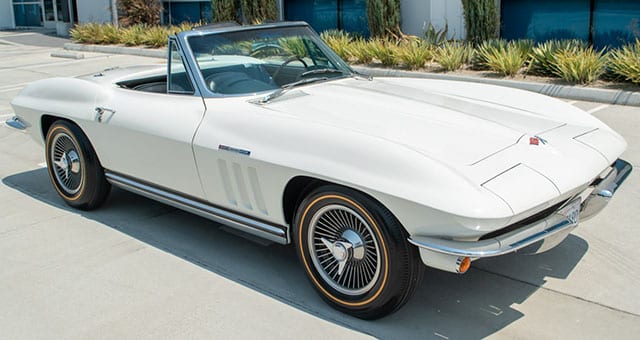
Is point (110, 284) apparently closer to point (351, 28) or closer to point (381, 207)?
point (381, 207)

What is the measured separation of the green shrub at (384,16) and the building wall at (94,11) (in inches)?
479

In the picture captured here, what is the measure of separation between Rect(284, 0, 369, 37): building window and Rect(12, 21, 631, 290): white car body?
37.7 ft

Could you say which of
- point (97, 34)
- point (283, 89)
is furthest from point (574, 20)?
point (97, 34)

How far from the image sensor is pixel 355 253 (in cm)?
341

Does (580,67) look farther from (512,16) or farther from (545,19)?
(512,16)

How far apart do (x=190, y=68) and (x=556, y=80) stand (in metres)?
7.10

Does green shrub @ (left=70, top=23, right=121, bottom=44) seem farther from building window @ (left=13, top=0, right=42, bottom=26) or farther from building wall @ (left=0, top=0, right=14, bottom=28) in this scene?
building wall @ (left=0, top=0, right=14, bottom=28)

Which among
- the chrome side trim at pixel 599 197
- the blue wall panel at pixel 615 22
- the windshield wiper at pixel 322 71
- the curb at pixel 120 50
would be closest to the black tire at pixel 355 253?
the chrome side trim at pixel 599 197

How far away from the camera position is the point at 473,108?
4184 millimetres

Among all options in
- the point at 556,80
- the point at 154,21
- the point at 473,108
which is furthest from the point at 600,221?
the point at 154,21

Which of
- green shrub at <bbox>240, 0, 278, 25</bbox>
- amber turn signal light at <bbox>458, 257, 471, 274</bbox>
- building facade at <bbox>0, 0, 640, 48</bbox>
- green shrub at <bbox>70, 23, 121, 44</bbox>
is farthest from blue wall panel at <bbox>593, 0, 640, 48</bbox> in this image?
green shrub at <bbox>70, 23, 121, 44</bbox>

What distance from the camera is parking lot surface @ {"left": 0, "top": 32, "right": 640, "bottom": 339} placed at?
3.46m

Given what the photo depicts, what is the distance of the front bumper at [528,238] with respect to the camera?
3.01m

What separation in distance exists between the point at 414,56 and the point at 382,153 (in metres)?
8.63
